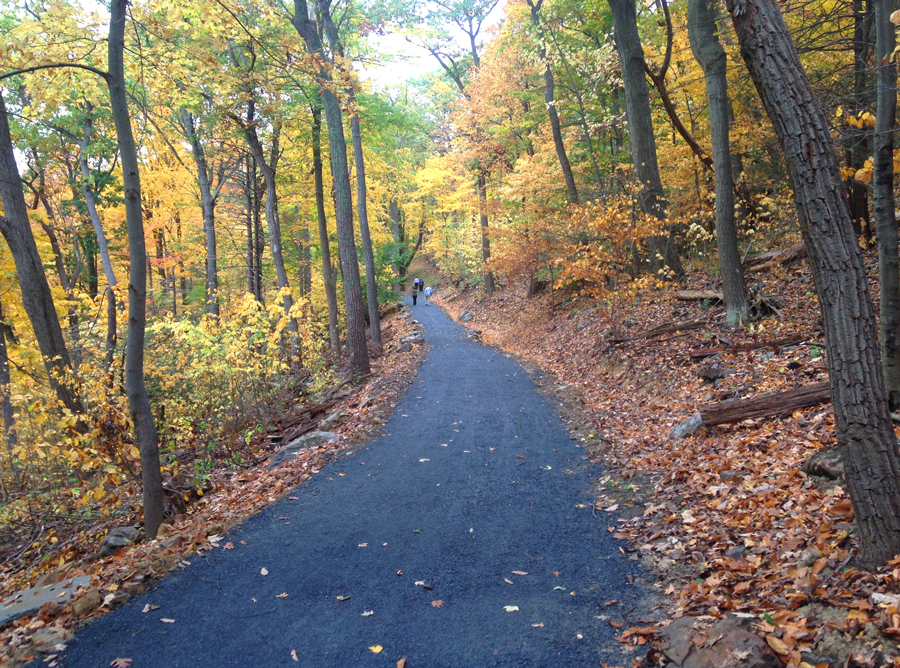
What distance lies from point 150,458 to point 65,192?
615 inches

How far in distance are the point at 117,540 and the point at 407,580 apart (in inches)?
139

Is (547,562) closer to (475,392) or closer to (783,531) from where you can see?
(783,531)

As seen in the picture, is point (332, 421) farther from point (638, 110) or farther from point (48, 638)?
point (638, 110)

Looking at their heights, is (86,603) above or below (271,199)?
below

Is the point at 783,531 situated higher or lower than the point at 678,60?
lower

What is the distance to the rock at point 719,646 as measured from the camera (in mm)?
2504

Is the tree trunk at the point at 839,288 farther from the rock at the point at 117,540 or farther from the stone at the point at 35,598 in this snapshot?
the rock at the point at 117,540

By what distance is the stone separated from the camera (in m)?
3.71

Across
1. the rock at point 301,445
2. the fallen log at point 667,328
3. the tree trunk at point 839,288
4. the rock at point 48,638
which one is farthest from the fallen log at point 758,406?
the rock at point 48,638

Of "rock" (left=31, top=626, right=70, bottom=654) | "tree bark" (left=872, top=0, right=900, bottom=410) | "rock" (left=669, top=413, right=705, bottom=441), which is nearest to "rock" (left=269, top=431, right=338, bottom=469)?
"rock" (left=31, top=626, right=70, bottom=654)

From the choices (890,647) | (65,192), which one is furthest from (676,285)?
(65,192)

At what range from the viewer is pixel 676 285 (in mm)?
11234

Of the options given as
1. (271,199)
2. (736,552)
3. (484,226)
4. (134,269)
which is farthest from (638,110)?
(484,226)

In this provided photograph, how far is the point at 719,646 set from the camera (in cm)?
264
